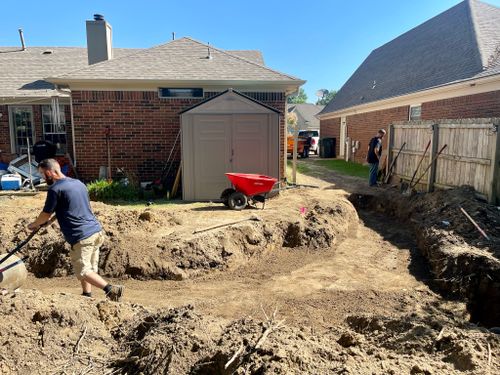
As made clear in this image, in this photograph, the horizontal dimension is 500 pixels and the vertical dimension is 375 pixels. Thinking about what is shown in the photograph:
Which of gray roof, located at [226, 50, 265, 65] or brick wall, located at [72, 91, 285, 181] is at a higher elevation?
gray roof, located at [226, 50, 265, 65]

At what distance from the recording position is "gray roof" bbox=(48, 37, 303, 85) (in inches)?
428

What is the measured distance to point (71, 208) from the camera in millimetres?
4691

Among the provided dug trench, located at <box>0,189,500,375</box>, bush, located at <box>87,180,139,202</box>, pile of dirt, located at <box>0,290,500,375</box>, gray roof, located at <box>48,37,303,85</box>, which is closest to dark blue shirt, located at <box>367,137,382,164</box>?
dug trench, located at <box>0,189,500,375</box>

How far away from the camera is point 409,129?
12.5 metres

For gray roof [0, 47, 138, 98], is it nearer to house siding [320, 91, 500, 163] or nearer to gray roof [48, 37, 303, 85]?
gray roof [48, 37, 303, 85]

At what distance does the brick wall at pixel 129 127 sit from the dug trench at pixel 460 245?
471 centimetres

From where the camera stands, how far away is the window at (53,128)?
46.5ft

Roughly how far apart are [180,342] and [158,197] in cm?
751

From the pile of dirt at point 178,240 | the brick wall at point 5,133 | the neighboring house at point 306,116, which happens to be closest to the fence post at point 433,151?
the pile of dirt at point 178,240

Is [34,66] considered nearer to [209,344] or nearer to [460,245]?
[209,344]

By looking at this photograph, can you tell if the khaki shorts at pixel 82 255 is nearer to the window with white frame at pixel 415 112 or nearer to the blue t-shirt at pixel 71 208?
the blue t-shirt at pixel 71 208

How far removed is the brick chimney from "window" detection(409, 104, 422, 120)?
1245 centimetres

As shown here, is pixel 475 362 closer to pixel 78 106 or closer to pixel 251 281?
pixel 251 281

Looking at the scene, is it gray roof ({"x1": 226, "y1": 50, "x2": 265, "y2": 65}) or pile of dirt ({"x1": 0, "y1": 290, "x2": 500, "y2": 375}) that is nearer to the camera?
pile of dirt ({"x1": 0, "y1": 290, "x2": 500, "y2": 375})
